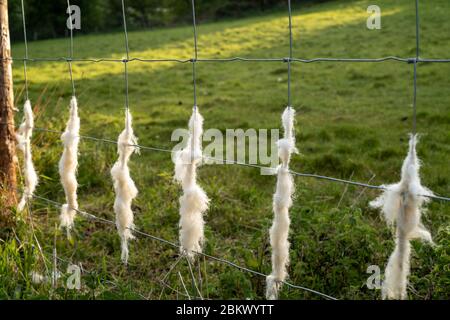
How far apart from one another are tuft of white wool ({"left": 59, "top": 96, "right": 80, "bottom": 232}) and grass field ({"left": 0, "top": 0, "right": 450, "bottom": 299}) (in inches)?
10.8

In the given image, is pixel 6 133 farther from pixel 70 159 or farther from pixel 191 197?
pixel 191 197

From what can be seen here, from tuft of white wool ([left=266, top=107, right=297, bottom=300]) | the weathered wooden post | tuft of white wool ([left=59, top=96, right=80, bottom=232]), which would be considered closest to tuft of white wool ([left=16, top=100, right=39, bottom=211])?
the weathered wooden post

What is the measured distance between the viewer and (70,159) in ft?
9.07

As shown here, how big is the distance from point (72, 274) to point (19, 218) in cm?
90

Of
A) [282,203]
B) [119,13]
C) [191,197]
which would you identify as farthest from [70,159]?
[119,13]

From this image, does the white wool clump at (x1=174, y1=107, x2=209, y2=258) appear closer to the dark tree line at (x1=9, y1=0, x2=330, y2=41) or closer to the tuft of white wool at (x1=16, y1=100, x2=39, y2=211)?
the tuft of white wool at (x1=16, y1=100, x2=39, y2=211)

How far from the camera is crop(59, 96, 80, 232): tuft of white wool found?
8.93ft

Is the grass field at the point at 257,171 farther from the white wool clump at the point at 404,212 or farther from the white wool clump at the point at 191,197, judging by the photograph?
the white wool clump at the point at 404,212

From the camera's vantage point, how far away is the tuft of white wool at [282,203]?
189 centimetres

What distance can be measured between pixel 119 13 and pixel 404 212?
2712cm

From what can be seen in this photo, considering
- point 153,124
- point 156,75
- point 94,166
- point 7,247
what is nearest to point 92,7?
point 156,75

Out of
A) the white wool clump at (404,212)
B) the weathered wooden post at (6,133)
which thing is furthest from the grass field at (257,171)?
the white wool clump at (404,212)
